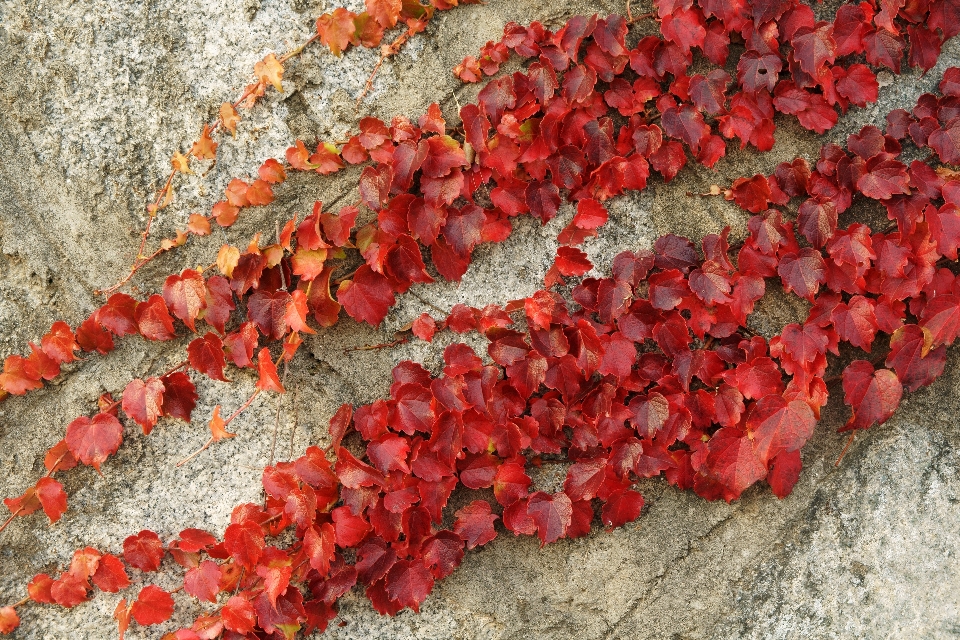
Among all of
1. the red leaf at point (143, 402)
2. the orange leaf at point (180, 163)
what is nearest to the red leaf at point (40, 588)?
the red leaf at point (143, 402)

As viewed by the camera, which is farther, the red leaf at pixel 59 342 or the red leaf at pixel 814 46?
the red leaf at pixel 814 46

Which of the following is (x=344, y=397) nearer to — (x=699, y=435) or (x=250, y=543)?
(x=250, y=543)

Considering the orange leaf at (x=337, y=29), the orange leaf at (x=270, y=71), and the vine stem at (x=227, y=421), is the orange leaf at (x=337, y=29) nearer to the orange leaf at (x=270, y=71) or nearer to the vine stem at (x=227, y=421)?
the orange leaf at (x=270, y=71)

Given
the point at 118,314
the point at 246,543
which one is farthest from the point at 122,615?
the point at 118,314

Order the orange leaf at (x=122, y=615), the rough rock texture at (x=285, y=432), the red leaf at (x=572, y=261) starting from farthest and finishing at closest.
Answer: the red leaf at (x=572, y=261), the rough rock texture at (x=285, y=432), the orange leaf at (x=122, y=615)

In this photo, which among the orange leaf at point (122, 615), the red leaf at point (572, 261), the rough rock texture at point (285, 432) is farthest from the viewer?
the red leaf at point (572, 261)

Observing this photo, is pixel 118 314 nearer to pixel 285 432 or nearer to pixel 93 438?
pixel 93 438

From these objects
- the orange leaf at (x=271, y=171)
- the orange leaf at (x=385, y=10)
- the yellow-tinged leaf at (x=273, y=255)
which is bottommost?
the yellow-tinged leaf at (x=273, y=255)

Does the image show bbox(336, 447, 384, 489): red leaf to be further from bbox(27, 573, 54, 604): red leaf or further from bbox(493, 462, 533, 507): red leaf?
bbox(27, 573, 54, 604): red leaf
